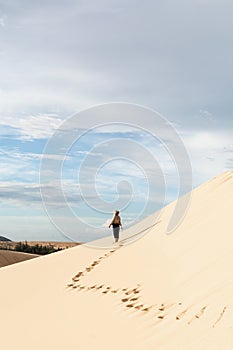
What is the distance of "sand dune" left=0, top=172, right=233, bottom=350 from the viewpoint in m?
6.00

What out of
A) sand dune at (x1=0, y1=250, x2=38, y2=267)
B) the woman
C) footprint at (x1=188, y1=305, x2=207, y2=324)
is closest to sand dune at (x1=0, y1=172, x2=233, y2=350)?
footprint at (x1=188, y1=305, x2=207, y2=324)

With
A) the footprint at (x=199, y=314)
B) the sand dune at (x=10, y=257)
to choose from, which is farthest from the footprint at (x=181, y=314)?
the sand dune at (x=10, y=257)

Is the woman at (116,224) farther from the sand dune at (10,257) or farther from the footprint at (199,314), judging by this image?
the sand dune at (10,257)

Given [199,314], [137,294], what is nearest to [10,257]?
[137,294]

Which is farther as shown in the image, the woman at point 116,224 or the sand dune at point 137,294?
the woman at point 116,224

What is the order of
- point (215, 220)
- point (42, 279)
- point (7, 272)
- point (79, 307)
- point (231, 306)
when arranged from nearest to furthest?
1. point (231, 306)
2. point (79, 307)
3. point (42, 279)
4. point (215, 220)
5. point (7, 272)

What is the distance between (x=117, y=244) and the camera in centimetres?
1434

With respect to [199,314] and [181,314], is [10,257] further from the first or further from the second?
[199,314]

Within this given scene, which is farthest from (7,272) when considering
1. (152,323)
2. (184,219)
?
(152,323)

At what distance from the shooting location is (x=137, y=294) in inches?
322

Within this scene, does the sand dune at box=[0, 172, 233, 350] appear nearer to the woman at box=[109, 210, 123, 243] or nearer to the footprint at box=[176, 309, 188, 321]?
the footprint at box=[176, 309, 188, 321]

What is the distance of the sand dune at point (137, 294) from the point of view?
6.00 m

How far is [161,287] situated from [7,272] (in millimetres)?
6050

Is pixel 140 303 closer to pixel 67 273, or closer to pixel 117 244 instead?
pixel 67 273
